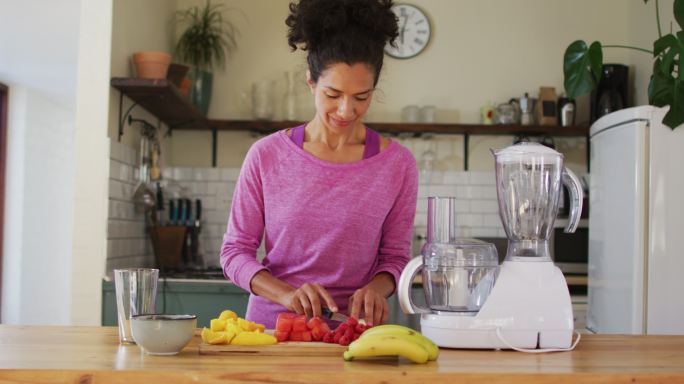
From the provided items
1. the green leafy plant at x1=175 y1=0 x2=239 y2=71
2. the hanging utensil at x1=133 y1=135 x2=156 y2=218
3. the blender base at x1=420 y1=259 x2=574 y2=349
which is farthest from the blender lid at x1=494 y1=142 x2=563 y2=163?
the green leafy plant at x1=175 y1=0 x2=239 y2=71

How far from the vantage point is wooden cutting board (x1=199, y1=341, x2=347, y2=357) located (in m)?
1.42

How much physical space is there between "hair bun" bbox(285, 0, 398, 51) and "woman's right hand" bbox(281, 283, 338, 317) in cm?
54

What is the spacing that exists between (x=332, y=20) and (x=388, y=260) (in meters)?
0.60

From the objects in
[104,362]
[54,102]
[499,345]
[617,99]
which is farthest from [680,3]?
[54,102]

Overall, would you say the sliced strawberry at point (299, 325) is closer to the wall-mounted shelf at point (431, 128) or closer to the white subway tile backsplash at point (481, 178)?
the wall-mounted shelf at point (431, 128)

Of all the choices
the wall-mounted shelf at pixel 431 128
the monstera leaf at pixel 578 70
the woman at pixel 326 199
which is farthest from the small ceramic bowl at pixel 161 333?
the wall-mounted shelf at pixel 431 128

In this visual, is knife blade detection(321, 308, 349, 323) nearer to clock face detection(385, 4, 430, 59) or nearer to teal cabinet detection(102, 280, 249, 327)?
teal cabinet detection(102, 280, 249, 327)

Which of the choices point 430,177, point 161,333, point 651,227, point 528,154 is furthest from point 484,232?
point 161,333

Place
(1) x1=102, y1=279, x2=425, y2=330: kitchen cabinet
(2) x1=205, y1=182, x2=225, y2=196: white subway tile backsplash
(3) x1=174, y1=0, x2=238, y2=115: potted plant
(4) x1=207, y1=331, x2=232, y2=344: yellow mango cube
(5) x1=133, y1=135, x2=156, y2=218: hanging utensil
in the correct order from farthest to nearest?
1. (2) x1=205, y1=182, x2=225, y2=196: white subway tile backsplash
2. (3) x1=174, y1=0, x2=238, y2=115: potted plant
3. (5) x1=133, y1=135, x2=156, y2=218: hanging utensil
4. (1) x1=102, y1=279, x2=425, y2=330: kitchen cabinet
5. (4) x1=207, y1=331, x2=232, y2=344: yellow mango cube

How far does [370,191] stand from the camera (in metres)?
1.93

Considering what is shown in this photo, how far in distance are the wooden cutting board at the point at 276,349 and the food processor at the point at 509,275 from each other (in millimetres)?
195

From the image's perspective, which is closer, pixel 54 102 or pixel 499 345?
pixel 499 345

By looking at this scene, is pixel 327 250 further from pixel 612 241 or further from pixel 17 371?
pixel 612 241

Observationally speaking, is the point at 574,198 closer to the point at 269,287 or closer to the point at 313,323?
the point at 313,323
